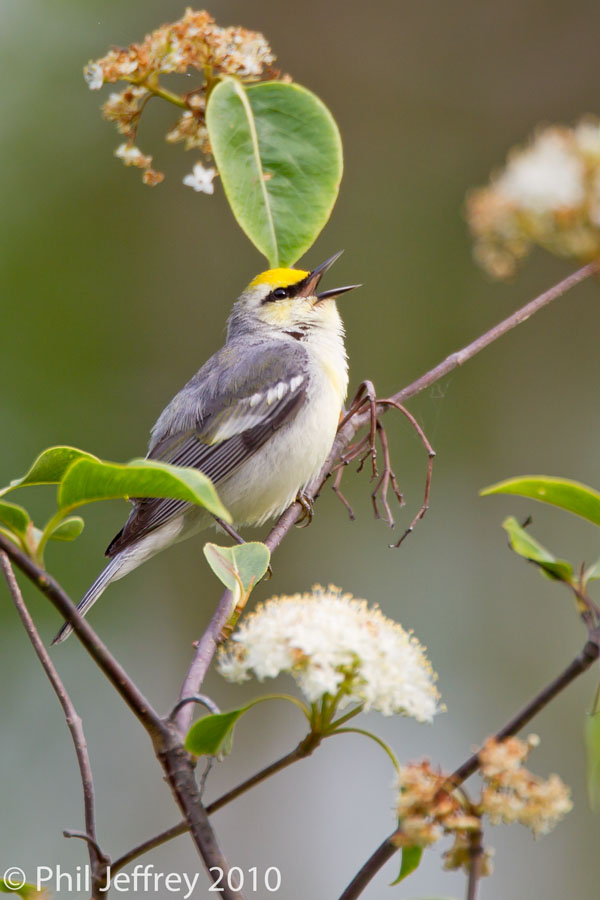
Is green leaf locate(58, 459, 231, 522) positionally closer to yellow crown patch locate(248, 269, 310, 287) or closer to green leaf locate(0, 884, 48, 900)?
green leaf locate(0, 884, 48, 900)

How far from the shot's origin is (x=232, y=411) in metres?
2.76

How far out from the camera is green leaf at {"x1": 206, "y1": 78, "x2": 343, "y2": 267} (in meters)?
1.45

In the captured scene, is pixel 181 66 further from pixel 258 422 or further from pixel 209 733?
pixel 258 422

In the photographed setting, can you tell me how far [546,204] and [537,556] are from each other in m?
0.34

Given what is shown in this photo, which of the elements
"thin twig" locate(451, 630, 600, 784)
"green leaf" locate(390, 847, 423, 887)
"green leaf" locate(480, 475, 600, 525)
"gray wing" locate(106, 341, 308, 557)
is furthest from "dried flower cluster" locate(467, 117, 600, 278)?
"gray wing" locate(106, 341, 308, 557)

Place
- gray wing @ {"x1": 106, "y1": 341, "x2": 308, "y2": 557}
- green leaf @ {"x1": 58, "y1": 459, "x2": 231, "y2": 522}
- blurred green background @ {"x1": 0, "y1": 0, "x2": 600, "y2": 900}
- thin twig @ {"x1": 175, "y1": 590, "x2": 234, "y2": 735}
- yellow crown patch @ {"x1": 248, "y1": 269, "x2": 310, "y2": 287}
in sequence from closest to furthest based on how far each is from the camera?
green leaf @ {"x1": 58, "y1": 459, "x2": 231, "y2": 522} → thin twig @ {"x1": 175, "y1": 590, "x2": 234, "y2": 735} → gray wing @ {"x1": 106, "y1": 341, "x2": 308, "y2": 557} → yellow crown patch @ {"x1": 248, "y1": 269, "x2": 310, "y2": 287} → blurred green background @ {"x1": 0, "y1": 0, "x2": 600, "y2": 900}

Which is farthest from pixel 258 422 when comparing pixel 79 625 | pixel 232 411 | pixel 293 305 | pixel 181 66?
pixel 79 625

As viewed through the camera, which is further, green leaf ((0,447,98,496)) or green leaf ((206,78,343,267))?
green leaf ((206,78,343,267))

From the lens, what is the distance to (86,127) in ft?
16.9

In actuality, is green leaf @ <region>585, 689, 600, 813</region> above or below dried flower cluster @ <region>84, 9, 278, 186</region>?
below

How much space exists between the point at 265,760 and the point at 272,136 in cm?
376

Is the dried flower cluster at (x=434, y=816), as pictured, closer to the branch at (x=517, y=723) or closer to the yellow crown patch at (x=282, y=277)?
the branch at (x=517, y=723)

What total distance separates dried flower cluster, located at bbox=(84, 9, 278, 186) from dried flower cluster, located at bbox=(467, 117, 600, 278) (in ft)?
2.08

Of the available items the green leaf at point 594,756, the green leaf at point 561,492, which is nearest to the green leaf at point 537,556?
the green leaf at point 561,492
